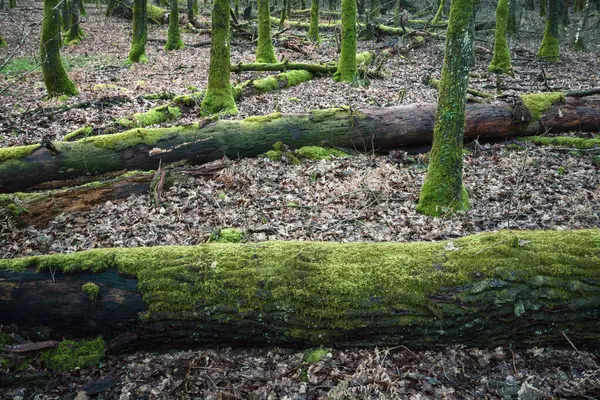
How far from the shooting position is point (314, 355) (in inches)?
152

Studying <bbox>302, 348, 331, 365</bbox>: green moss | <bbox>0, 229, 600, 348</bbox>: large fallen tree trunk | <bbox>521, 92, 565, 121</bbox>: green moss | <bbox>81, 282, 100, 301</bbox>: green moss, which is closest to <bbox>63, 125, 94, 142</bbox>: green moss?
<bbox>0, 229, 600, 348</bbox>: large fallen tree trunk

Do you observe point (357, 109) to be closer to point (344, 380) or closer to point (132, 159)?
point (132, 159)

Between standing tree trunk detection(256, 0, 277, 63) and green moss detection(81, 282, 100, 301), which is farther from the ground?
standing tree trunk detection(256, 0, 277, 63)

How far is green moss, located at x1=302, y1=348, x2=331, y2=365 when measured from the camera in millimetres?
3807

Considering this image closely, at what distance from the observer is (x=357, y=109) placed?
30.3 feet

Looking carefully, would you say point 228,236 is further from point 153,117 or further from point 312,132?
point 153,117

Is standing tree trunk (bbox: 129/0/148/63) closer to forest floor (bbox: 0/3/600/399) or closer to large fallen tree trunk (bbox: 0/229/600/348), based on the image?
forest floor (bbox: 0/3/600/399)

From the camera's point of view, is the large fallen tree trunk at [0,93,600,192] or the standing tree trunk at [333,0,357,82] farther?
the standing tree trunk at [333,0,357,82]

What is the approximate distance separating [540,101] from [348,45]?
707cm

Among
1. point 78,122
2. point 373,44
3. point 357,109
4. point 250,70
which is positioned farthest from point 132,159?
point 373,44

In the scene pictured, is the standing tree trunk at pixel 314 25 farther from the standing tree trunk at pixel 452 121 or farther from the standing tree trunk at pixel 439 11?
the standing tree trunk at pixel 452 121

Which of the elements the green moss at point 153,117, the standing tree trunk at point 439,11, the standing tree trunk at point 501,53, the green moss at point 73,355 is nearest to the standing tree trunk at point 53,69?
the green moss at point 153,117

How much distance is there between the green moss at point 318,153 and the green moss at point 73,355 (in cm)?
566

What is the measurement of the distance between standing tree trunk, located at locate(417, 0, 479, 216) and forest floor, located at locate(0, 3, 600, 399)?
1.09 ft
